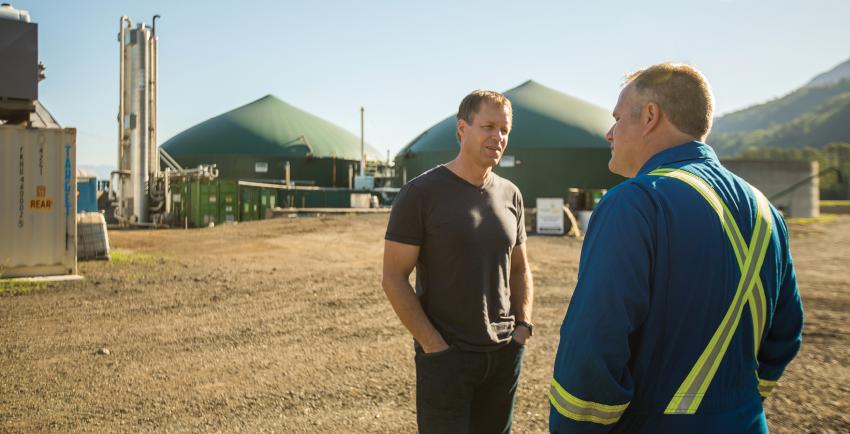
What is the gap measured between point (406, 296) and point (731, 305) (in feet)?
5.06

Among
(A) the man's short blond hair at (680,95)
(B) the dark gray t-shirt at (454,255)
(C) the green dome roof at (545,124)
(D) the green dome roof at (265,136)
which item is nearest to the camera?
(A) the man's short blond hair at (680,95)

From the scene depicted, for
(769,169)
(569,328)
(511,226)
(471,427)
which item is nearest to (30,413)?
(471,427)

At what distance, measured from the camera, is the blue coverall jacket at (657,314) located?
165cm

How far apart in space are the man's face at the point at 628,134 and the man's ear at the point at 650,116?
14 mm

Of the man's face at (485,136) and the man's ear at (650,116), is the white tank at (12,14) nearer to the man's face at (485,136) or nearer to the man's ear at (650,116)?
the man's face at (485,136)

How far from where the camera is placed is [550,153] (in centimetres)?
3903

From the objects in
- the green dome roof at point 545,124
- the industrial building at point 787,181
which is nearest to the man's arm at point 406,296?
the green dome roof at point 545,124

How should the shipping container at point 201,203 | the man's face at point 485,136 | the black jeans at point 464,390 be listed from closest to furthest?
the black jeans at point 464,390 < the man's face at point 485,136 < the shipping container at point 201,203

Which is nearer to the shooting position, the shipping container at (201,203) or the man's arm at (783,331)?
the man's arm at (783,331)

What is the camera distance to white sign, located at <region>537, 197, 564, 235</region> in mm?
22219

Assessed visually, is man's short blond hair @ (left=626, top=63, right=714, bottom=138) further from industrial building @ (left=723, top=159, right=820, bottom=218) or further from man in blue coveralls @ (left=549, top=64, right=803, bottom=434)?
industrial building @ (left=723, top=159, right=820, bottom=218)

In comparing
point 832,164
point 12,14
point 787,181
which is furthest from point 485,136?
point 832,164

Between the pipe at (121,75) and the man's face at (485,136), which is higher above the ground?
the pipe at (121,75)

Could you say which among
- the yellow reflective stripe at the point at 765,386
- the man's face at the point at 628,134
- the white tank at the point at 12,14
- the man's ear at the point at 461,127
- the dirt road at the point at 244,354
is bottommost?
the dirt road at the point at 244,354
